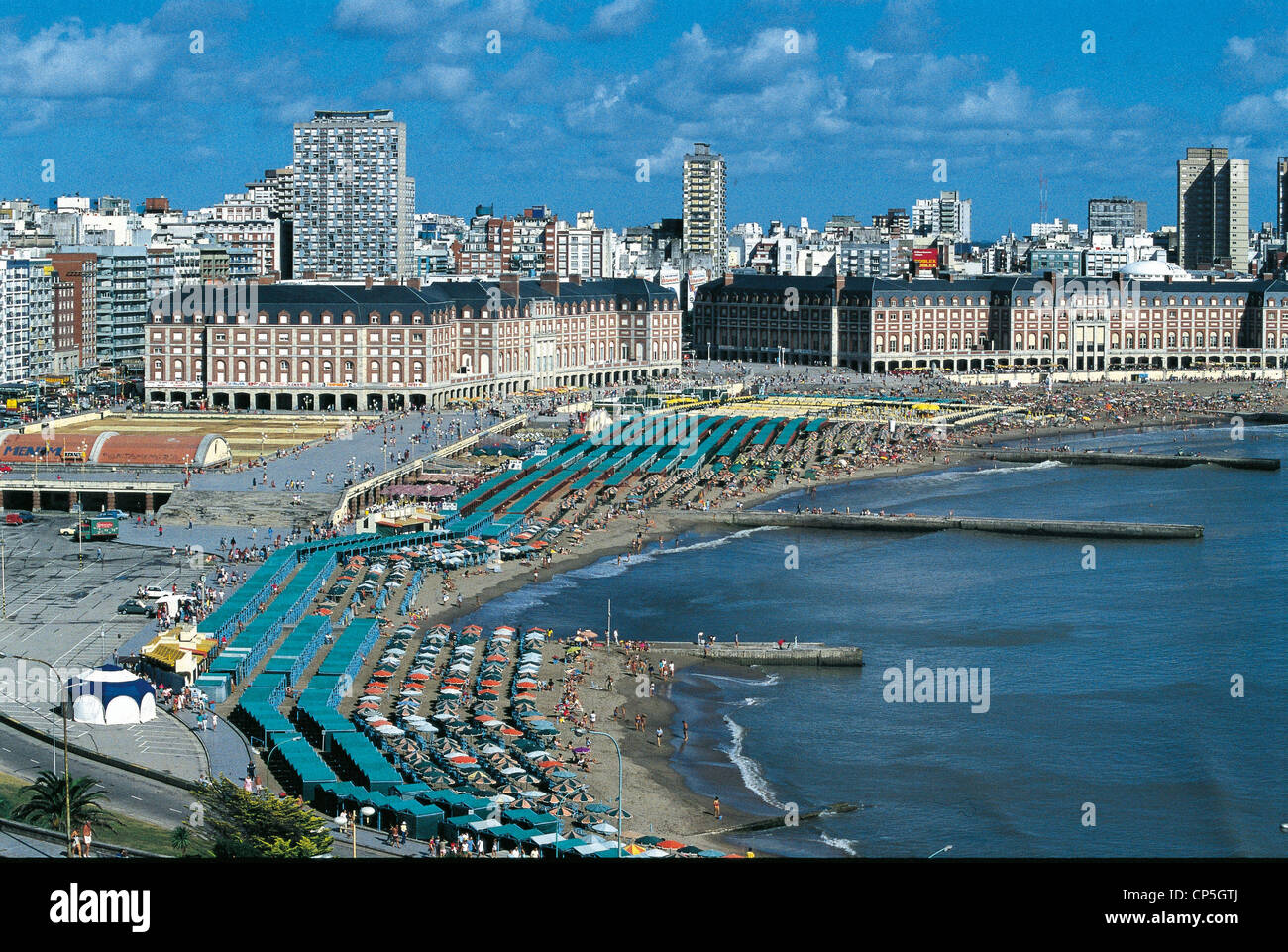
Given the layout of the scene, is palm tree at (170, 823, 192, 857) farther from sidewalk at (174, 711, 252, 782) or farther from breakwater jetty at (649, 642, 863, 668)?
breakwater jetty at (649, 642, 863, 668)

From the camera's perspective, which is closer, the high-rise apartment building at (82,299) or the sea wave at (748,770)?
the sea wave at (748,770)

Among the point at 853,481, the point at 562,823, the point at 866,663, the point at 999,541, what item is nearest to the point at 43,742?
the point at 562,823

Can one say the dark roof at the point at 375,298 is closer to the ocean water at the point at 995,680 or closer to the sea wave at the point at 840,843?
the ocean water at the point at 995,680

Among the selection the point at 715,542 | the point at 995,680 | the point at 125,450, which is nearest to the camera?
the point at 995,680

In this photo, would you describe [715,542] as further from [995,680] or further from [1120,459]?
[1120,459]

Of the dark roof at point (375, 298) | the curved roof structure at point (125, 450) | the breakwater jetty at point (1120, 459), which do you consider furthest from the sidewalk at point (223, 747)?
the dark roof at point (375, 298)

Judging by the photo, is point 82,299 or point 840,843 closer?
point 840,843

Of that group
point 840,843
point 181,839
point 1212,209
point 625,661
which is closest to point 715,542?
point 625,661
